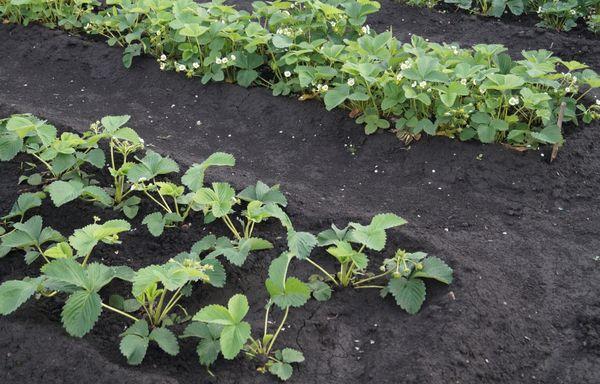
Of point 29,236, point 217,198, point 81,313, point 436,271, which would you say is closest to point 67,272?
point 81,313

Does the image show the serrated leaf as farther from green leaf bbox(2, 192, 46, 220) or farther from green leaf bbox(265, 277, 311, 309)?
green leaf bbox(2, 192, 46, 220)

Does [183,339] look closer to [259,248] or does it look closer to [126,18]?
[259,248]

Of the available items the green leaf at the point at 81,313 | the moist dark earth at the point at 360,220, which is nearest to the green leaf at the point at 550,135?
the moist dark earth at the point at 360,220

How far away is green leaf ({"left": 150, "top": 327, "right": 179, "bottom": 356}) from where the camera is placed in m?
2.63

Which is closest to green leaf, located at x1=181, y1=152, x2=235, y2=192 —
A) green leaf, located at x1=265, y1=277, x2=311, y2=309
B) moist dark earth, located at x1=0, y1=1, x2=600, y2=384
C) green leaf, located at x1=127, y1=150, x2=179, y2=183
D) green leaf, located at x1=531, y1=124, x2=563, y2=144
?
green leaf, located at x1=127, y1=150, x2=179, y2=183

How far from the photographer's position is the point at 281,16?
4.78 metres

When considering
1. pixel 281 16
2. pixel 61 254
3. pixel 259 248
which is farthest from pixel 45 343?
pixel 281 16

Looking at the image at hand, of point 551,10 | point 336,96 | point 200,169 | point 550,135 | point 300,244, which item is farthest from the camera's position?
point 551,10

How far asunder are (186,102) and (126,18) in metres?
1.01

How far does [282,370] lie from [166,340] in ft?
1.51

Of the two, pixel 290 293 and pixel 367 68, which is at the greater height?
pixel 367 68

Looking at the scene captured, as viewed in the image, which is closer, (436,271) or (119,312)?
(119,312)

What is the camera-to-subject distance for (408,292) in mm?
2936

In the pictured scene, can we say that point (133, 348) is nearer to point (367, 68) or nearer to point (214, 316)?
point (214, 316)
